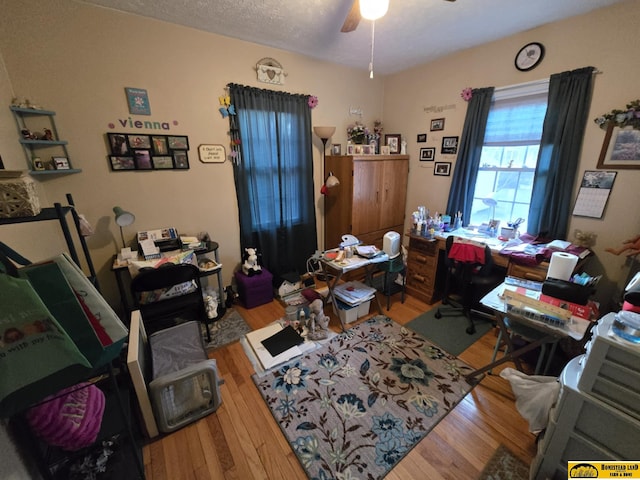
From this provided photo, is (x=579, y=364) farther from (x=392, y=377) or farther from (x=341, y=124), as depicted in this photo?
(x=341, y=124)

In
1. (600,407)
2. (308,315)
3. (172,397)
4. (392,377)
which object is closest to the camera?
(600,407)

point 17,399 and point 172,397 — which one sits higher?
point 17,399

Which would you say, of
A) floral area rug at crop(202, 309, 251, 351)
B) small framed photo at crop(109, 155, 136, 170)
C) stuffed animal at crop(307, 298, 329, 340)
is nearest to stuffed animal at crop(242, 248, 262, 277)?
floral area rug at crop(202, 309, 251, 351)

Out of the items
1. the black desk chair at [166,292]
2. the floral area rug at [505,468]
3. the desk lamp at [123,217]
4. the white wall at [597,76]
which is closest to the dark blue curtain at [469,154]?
the white wall at [597,76]

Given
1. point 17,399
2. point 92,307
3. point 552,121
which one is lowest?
point 17,399

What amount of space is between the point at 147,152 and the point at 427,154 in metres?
3.32

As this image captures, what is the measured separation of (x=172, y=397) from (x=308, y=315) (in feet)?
4.40

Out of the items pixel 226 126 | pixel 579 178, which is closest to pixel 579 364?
pixel 579 178

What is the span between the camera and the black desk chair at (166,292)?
1.97 m

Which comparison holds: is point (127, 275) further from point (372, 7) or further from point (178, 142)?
point (372, 7)

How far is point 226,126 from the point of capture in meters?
2.72

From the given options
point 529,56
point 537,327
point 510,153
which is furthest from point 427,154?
point 537,327

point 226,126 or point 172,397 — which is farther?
point 226,126

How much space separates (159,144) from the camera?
2432 millimetres
